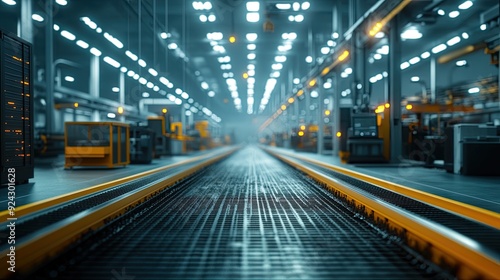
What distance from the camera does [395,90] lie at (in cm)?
1066

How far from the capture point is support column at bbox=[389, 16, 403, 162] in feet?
35.0

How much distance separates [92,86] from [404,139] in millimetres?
15581

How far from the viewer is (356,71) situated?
12.7 metres

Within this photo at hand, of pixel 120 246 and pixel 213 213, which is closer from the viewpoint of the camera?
pixel 120 246

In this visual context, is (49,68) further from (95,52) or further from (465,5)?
(465,5)

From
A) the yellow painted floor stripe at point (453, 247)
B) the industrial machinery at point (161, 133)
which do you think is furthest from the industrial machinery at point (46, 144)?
the yellow painted floor stripe at point (453, 247)

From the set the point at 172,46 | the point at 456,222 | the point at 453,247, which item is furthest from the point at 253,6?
the point at 453,247

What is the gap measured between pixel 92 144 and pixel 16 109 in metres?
3.78

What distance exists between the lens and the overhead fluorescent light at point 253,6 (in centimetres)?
1574

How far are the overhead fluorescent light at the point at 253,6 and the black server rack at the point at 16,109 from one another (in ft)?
36.7

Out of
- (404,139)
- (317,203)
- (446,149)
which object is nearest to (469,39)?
(404,139)

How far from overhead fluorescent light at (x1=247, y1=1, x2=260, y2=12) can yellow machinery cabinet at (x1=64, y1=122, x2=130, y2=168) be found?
8656 mm

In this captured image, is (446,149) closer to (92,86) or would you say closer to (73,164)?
(73,164)

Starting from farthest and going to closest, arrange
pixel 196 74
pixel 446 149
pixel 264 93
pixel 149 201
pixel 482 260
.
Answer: pixel 264 93
pixel 196 74
pixel 446 149
pixel 149 201
pixel 482 260
